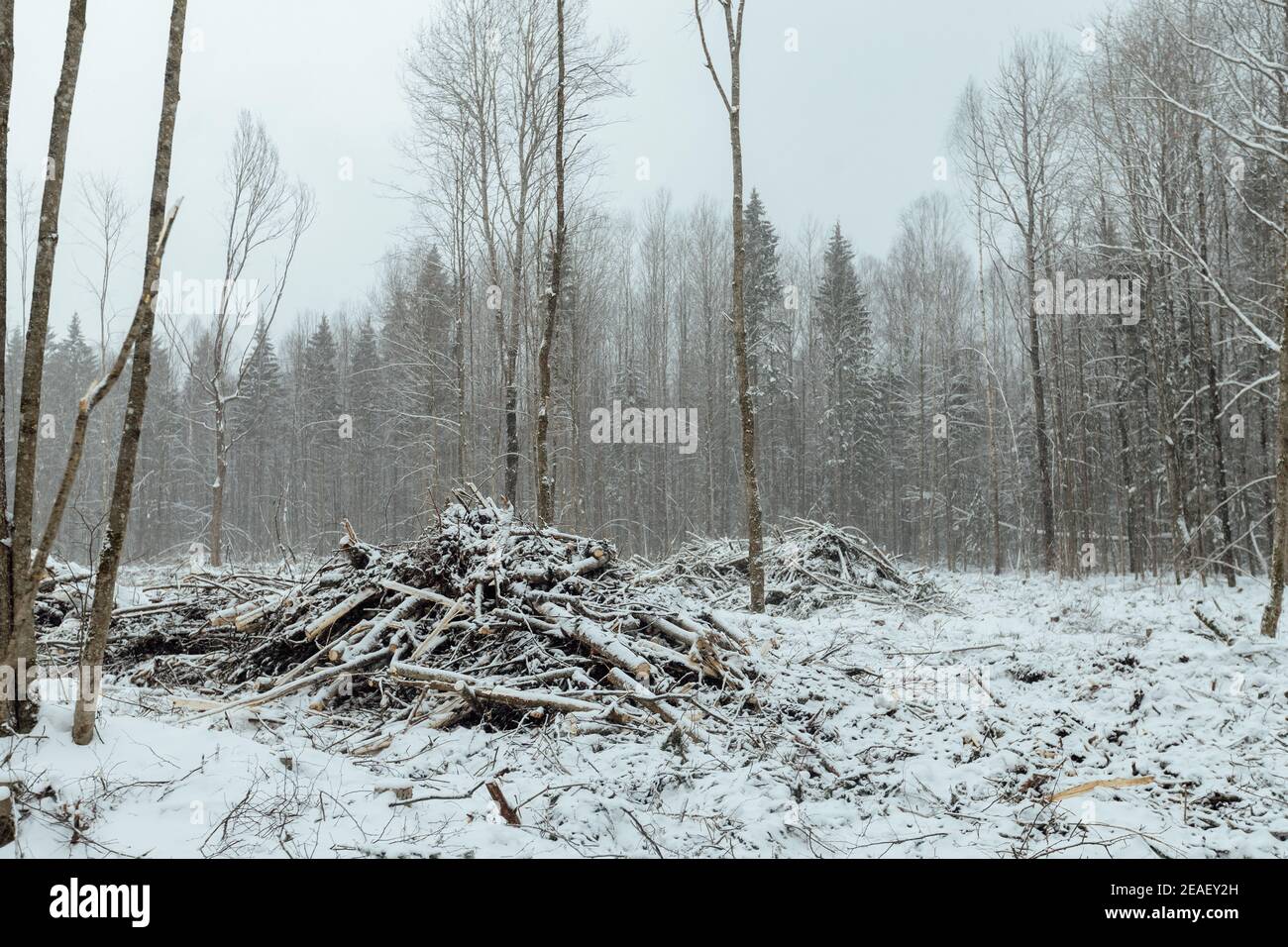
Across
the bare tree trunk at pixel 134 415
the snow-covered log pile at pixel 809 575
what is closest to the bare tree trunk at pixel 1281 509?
the snow-covered log pile at pixel 809 575

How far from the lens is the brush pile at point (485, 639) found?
5336 mm

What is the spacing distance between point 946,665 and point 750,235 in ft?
89.2

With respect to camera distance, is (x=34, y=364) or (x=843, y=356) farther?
(x=843, y=356)

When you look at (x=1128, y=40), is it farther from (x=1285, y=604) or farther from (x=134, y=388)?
(x=134, y=388)

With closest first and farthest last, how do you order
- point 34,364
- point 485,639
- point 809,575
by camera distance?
1. point 34,364
2. point 485,639
3. point 809,575

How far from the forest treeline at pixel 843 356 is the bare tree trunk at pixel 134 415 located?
39 cm

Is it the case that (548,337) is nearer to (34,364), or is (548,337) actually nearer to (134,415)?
(134,415)

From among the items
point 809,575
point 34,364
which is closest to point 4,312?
point 34,364

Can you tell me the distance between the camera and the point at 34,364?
3.78 m

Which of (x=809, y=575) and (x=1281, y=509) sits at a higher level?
(x=1281, y=509)

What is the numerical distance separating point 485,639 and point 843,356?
95.3ft

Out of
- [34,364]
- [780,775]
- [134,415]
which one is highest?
[34,364]

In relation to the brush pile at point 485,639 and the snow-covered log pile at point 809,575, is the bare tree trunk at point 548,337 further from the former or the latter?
the brush pile at point 485,639

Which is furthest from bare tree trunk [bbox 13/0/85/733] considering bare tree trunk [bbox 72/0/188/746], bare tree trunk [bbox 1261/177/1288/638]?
bare tree trunk [bbox 1261/177/1288/638]
